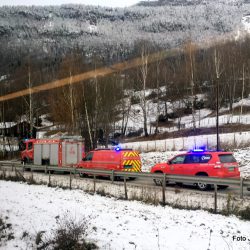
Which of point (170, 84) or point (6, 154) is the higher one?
point (170, 84)

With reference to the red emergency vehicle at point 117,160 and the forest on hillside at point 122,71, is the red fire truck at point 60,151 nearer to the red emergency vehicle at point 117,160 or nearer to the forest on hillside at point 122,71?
the red emergency vehicle at point 117,160

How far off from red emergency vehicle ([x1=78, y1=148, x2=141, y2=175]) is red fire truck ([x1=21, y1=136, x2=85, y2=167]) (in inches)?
202

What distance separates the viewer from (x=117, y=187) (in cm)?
1605

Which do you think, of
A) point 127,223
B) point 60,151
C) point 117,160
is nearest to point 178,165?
point 117,160

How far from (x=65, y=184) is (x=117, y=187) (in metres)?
3.19

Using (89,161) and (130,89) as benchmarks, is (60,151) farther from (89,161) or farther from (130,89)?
(130,89)

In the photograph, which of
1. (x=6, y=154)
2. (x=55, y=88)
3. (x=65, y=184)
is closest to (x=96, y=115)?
(x=55, y=88)

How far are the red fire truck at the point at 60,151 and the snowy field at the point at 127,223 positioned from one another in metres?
11.7

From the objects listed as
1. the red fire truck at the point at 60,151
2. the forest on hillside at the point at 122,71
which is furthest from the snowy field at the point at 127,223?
the forest on hillside at the point at 122,71

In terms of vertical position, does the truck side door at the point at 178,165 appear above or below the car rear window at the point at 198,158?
below

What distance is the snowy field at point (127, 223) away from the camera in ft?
27.2

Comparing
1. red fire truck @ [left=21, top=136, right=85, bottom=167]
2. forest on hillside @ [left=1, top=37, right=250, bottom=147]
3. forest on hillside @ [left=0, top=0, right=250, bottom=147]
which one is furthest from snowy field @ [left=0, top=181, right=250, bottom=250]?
forest on hillside @ [left=0, top=0, right=250, bottom=147]

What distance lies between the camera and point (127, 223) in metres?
9.86

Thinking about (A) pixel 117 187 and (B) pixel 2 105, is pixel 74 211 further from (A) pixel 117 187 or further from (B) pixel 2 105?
(B) pixel 2 105
